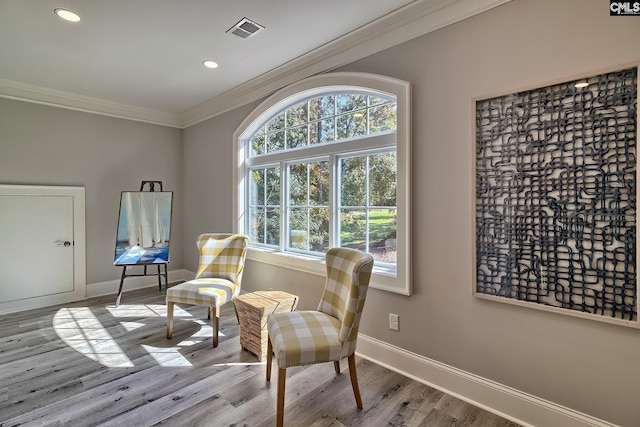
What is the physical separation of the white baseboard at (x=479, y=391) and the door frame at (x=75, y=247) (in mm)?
3945

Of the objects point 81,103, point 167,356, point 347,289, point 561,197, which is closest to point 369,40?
point 561,197

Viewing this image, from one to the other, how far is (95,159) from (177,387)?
11.7 feet

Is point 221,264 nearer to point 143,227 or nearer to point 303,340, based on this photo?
point 143,227

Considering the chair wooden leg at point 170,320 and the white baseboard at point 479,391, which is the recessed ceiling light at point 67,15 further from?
the white baseboard at point 479,391

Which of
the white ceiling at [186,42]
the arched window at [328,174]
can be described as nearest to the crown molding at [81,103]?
the white ceiling at [186,42]

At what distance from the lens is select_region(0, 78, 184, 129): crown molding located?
3.67 m

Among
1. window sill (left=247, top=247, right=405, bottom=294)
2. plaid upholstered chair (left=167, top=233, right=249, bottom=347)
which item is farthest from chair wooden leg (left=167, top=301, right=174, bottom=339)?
window sill (left=247, top=247, right=405, bottom=294)

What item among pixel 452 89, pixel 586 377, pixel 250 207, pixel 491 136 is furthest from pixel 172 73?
pixel 586 377

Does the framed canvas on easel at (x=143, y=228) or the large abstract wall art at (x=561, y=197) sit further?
the framed canvas on easel at (x=143, y=228)

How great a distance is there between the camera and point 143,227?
13.9ft

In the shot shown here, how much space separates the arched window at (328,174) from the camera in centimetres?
247

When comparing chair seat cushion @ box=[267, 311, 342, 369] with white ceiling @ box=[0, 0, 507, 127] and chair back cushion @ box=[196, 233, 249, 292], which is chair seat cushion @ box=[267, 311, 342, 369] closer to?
chair back cushion @ box=[196, 233, 249, 292]

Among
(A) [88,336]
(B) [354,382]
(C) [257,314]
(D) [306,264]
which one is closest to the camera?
(B) [354,382]

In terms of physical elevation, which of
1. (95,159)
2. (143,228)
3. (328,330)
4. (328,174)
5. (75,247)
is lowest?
(328,330)
